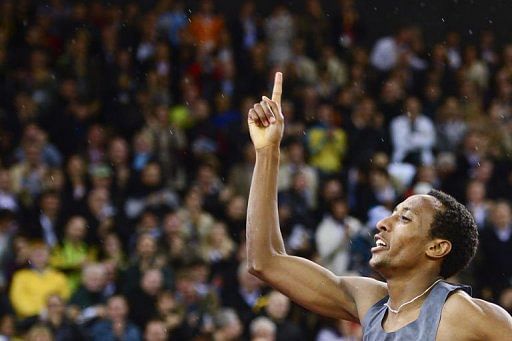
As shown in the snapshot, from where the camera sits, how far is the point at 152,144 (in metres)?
11.4

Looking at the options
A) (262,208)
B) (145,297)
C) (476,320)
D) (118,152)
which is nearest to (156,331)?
(145,297)

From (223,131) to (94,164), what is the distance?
1.56m

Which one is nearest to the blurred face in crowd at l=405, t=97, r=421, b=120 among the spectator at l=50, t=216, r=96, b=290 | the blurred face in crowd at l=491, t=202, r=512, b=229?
the blurred face in crowd at l=491, t=202, r=512, b=229

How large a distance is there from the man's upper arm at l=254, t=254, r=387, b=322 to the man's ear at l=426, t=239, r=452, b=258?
286mm

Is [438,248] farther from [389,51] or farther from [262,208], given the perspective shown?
[389,51]

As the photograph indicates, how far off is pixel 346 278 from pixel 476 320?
2.11ft

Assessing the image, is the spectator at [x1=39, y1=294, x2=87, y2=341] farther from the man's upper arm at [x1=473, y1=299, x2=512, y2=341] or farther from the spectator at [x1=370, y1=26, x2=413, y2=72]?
the spectator at [x1=370, y1=26, x2=413, y2=72]

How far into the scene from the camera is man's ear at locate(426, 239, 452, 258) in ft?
13.9

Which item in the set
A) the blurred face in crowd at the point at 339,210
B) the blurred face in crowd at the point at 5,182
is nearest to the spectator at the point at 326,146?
the blurred face in crowd at the point at 339,210

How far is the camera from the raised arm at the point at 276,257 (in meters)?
4.30

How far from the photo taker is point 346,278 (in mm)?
4473

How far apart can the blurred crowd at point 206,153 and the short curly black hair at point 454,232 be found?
185 inches

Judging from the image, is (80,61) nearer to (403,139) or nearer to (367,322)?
(403,139)

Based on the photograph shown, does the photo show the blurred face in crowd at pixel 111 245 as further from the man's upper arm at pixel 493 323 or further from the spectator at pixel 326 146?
the man's upper arm at pixel 493 323
